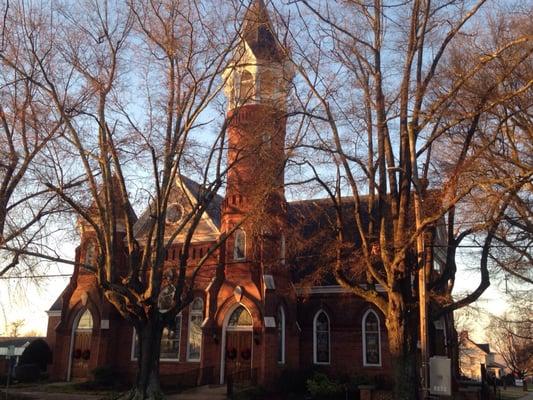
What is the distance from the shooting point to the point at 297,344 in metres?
27.1

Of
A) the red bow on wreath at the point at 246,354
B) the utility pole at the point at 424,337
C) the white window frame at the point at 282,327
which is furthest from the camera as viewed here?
the white window frame at the point at 282,327

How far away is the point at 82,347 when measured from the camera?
29.6 meters

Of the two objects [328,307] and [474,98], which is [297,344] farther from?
[474,98]

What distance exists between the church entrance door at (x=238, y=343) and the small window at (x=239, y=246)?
2488 mm

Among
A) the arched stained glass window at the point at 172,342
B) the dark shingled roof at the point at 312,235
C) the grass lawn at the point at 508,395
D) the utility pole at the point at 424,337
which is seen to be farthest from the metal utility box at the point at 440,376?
the grass lawn at the point at 508,395

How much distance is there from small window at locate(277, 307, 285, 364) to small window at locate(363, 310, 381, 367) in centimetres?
387

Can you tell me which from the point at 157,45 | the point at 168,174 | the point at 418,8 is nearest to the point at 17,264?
the point at 168,174

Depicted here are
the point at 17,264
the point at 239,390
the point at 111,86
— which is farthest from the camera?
the point at 239,390

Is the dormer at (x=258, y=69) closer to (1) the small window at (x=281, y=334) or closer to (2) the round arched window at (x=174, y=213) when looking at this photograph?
(2) the round arched window at (x=174, y=213)

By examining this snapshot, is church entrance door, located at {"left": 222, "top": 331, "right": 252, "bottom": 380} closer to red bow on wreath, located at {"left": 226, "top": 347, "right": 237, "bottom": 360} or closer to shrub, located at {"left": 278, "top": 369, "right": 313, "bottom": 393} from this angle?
red bow on wreath, located at {"left": 226, "top": 347, "right": 237, "bottom": 360}

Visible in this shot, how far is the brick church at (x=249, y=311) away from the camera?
78.6 ft

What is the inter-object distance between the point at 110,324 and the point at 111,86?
14.2 metres

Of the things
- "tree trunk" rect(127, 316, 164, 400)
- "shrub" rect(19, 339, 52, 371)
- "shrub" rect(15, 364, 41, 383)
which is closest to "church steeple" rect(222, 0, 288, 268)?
"tree trunk" rect(127, 316, 164, 400)

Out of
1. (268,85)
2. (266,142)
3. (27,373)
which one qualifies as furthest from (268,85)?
(27,373)
